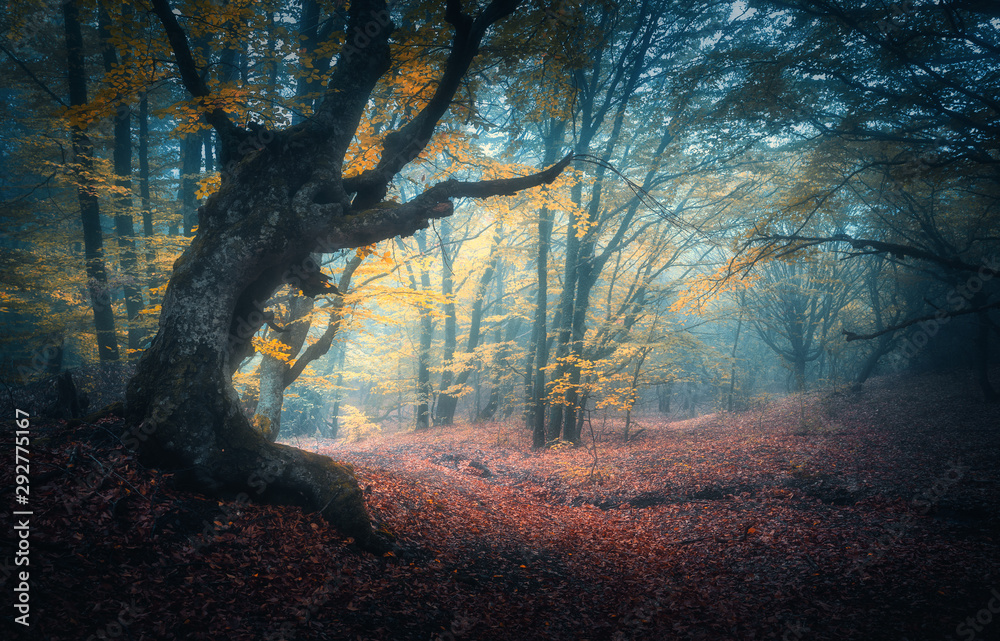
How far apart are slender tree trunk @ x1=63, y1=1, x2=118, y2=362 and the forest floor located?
8.54m

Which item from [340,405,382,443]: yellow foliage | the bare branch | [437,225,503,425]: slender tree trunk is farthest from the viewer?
[340,405,382,443]: yellow foliage

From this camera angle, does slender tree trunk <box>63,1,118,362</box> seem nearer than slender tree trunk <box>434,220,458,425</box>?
Yes

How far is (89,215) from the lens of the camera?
10578 millimetres

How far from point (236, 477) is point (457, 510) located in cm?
363

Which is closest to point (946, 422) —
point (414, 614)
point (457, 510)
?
point (457, 510)

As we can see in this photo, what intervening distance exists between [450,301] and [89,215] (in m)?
10.6

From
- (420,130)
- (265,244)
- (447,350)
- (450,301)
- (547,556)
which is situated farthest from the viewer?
(447,350)

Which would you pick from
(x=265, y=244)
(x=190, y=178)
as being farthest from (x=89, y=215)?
(x=265, y=244)

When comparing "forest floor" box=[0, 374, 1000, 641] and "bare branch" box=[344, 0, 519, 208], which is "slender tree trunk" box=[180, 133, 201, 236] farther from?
"forest floor" box=[0, 374, 1000, 641]

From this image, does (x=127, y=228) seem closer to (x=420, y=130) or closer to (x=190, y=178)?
(x=190, y=178)

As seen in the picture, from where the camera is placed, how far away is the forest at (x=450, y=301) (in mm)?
3559

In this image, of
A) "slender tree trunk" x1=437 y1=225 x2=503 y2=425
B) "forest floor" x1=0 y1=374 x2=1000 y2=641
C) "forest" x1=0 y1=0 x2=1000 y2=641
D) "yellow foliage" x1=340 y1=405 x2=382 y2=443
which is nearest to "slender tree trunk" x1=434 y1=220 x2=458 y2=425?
"slender tree trunk" x1=437 y1=225 x2=503 y2=425

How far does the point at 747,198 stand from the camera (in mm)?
13750

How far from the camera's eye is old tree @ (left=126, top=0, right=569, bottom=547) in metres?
4.05
